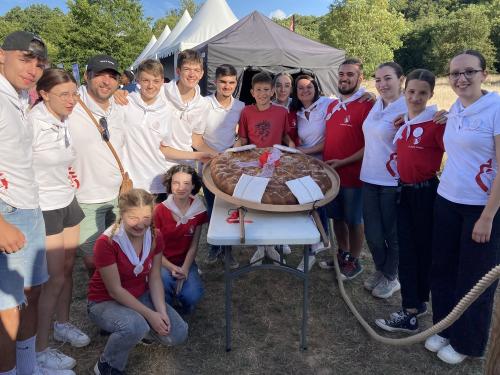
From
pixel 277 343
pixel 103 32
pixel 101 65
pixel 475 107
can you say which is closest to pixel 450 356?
pixel 277 343

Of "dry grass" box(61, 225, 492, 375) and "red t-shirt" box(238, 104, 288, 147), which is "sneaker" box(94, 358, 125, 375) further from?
"red t-shirt" box(238, 104, 288, 147)

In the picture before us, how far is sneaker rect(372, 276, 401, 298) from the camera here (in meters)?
3.67

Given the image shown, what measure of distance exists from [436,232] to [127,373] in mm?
2366

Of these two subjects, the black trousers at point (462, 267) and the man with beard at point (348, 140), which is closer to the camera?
the black trousers at point (462, 267)

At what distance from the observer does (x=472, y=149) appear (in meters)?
2.36

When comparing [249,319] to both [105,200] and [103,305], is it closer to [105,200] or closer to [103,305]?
[103,305]

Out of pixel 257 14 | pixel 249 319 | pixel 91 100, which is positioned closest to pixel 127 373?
pixel 249 319

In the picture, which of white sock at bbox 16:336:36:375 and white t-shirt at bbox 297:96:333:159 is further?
white t-shirt at bbox 297:96:333:159

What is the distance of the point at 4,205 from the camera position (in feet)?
6.43

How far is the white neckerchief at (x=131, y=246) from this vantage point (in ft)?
8.44

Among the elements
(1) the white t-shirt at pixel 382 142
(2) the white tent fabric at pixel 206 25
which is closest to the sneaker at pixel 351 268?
(1) the white t-shirt at pixel 382 142

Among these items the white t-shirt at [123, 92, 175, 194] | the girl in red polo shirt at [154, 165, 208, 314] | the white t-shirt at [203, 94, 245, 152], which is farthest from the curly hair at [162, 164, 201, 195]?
the white t-shirt at [203, 94, 245, 152]

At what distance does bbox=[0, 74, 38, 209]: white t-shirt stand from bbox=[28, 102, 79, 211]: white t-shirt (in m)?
0.28

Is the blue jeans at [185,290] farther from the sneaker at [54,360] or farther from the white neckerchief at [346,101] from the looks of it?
the white neckerchief at [346,101]
